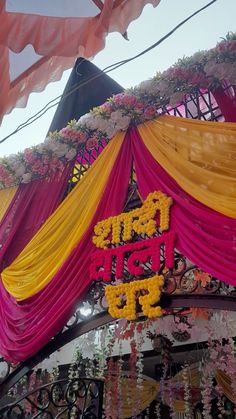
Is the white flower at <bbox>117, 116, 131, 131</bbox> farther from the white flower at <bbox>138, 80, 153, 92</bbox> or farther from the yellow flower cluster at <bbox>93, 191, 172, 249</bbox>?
the yellow flower cluster at <bbox>93, 191, 172, 249</bbox>

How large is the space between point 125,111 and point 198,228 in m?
1.48

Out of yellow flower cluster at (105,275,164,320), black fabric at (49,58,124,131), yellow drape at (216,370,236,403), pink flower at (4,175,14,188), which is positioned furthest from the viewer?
yellow drape at (216,370,236,403)

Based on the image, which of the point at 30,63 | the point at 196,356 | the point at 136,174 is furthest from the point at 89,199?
the point at 196,356

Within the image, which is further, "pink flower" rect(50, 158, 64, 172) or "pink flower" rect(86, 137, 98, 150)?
"pink flower" rect(50, 158, 64, 172)

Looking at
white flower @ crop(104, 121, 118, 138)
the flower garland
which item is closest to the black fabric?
the flower garland

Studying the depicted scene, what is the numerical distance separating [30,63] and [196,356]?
18.5 feet

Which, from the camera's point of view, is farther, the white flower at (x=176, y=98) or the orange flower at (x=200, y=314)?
the orange flower at (x=200, y=314)

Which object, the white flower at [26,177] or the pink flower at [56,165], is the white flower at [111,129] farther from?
the white flower at [26,177]

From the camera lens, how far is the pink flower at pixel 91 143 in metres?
4.25

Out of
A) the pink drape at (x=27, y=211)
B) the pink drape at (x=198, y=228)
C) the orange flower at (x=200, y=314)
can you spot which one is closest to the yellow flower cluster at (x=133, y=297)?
the pink drape at (x=198, y=228)

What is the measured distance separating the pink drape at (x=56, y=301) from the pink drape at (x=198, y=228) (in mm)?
286

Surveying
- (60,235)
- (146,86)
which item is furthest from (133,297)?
(146,86)

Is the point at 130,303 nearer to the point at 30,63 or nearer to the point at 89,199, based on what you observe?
the point at 89,199

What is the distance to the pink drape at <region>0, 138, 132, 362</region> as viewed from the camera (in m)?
3.48
